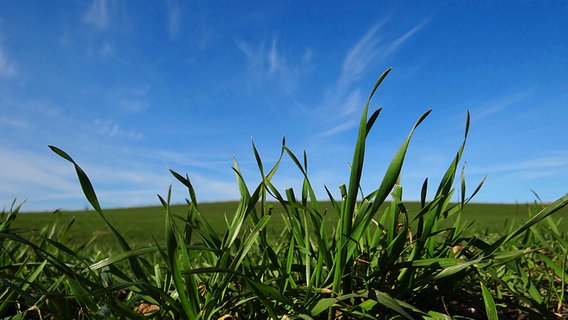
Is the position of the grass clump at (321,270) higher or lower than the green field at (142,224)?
lower

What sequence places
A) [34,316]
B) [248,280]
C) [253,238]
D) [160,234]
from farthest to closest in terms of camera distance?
[160,234]
[34,316]
[253,238]
[248,280]

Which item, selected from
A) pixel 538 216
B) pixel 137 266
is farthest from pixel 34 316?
pixel 538 216

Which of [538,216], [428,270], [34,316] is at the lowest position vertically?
[34,316]

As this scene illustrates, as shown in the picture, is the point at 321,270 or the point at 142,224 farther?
the point at 142,224

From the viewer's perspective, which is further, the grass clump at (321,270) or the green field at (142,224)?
the green field at (142,224)

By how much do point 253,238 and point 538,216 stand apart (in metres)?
0.67

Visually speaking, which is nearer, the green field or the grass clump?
the grass clump

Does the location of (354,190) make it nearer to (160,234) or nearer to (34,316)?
(34,316)

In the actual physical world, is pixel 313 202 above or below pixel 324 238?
above

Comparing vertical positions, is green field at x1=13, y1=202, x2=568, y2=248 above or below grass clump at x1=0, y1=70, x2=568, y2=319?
above

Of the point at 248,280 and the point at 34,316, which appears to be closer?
the point at 248,280

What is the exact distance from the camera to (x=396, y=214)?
1264 millimetres

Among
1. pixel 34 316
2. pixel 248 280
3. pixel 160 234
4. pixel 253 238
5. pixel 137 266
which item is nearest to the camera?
pixel 248 280

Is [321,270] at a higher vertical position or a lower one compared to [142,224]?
lower
